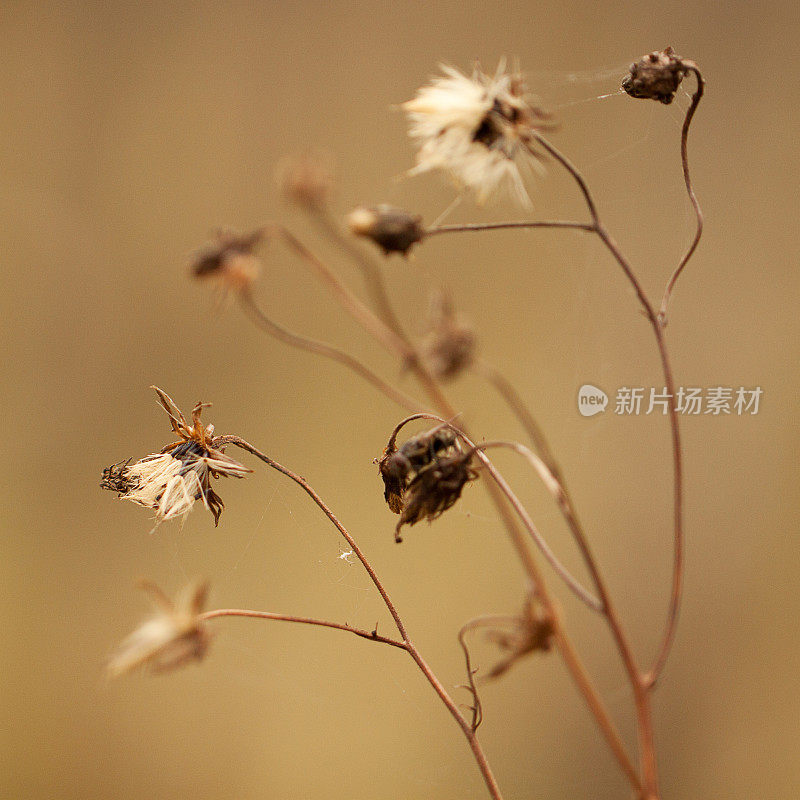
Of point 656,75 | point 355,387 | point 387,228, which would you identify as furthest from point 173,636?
point 355,387

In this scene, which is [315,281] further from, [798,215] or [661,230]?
[798,215]

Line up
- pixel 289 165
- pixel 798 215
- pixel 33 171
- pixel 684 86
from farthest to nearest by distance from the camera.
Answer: pixel 33 171 < pixel 798 215 < pixel 684 86 < pixel 289 165

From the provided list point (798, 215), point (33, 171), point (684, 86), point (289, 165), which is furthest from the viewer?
point (33, 171)

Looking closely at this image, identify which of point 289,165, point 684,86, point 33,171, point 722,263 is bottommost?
point 289,165

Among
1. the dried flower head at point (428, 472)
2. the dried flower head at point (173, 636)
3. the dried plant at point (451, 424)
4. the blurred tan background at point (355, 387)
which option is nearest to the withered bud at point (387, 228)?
the dried plant at point (451, 424)

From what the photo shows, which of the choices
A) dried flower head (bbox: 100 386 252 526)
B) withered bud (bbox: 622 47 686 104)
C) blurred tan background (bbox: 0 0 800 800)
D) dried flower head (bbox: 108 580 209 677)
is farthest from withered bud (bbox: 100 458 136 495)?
blurred tan background (bbox: 0 0 800 800)

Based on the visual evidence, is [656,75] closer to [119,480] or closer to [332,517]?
[332,517]

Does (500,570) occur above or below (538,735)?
above

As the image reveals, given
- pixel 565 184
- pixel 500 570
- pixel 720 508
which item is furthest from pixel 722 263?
pixel 500 570

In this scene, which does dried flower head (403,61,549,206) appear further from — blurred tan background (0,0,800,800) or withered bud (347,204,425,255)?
blurred tan background (0,0,800,800)
